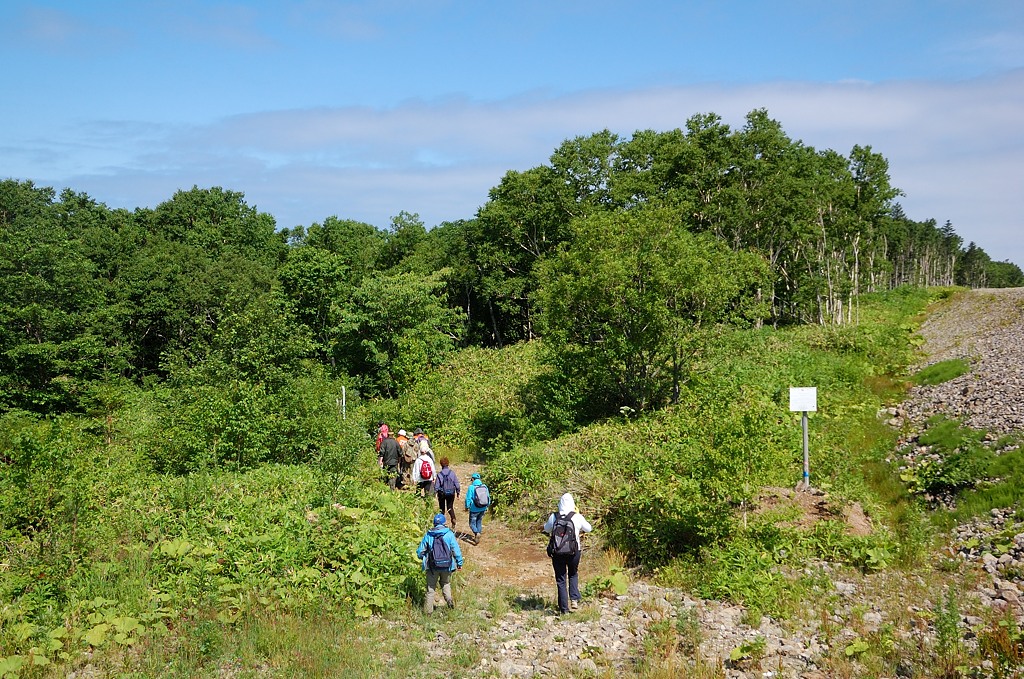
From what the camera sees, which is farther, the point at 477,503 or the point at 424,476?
the point at 424,476

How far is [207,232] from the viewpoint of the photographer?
203 feet

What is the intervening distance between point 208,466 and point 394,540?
7267mm

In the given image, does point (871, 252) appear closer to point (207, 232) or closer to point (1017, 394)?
point (1017, 394)

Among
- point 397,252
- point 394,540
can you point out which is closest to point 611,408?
point 394,540

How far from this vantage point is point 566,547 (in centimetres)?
965

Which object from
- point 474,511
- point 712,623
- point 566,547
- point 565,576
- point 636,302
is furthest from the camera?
point 636,302

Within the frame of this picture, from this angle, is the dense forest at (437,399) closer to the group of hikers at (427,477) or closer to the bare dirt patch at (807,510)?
the bare dirt patch at (807,510)

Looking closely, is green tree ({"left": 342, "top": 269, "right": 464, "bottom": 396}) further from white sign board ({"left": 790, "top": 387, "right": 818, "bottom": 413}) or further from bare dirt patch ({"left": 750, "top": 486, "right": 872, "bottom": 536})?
bare dirt patch ({"left": 750, "top": 486, "right": 872, "bottom": 536})

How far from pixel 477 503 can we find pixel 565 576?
12.6 feet

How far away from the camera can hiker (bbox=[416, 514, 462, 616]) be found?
980 centimetres

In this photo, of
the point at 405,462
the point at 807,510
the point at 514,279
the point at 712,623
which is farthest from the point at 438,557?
the point at 514,279

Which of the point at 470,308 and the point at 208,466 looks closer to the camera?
the point at 208,466

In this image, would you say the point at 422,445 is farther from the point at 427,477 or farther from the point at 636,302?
the point at 636,302

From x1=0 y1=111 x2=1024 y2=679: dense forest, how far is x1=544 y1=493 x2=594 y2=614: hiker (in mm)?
1010
